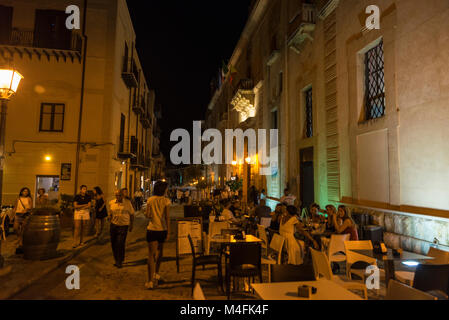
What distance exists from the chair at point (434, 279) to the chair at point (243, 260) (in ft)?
7.26

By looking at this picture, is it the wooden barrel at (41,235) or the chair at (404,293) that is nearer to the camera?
the chair at (404,293)

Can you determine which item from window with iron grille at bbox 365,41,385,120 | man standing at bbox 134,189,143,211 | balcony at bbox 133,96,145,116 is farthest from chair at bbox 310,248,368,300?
balcony at bbox 133,96,145,116

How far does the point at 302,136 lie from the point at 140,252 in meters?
9.19

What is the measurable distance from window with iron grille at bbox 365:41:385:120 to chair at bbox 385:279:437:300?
22.6ft

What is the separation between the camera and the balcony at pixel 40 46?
14219 mm

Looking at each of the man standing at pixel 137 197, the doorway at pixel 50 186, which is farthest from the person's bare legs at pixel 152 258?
the man standing at pixel 137 197

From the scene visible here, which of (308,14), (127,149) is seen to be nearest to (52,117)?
(127,149)

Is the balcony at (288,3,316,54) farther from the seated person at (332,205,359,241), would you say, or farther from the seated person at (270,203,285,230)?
the seated person at (332,205,359,241)

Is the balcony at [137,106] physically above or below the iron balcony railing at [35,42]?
below

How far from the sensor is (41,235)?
695 centimetres

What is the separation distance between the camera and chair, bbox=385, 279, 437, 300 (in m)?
2.59

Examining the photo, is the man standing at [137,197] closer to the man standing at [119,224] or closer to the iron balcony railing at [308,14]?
the man standing at [119,224]

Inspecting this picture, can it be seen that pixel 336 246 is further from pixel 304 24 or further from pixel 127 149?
pixel 127 149
